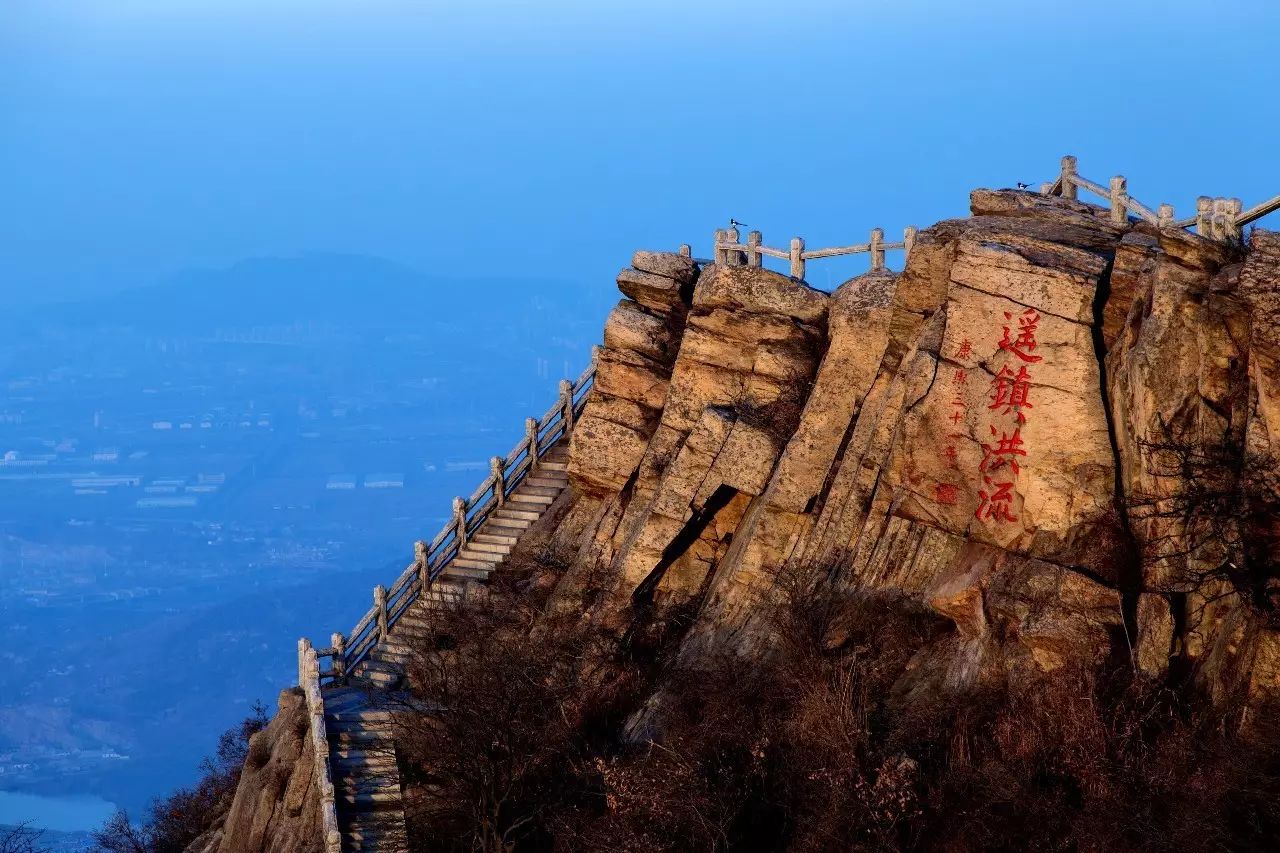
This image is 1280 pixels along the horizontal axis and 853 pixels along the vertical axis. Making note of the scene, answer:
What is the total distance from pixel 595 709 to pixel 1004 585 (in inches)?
290

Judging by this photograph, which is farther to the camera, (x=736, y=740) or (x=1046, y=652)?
(x=736, y=740)

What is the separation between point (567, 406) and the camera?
36875 millimetres

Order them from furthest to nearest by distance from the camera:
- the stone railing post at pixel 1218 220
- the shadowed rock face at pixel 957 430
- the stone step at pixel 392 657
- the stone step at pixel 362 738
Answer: the stone step at pixel 392 657 < the stone step at pixel 362 738 < the stone railing post at pixel 1218 220 < the shadowed rock face at pixel 957 430

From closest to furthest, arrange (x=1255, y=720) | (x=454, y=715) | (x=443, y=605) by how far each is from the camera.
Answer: (x=1255, y=720) < (x=454, y=715) < (x=443, y=605)

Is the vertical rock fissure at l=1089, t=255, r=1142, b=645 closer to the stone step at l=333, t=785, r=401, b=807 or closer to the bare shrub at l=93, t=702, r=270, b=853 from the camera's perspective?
the stone step at l=333, t=785, r=401, b=807

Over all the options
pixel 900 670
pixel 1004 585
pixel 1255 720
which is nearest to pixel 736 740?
pixel 900 670

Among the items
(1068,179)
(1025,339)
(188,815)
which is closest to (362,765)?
(188,815)

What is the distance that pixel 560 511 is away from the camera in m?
34.9

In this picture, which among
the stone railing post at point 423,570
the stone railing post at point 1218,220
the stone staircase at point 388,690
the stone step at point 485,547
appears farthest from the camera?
the stone step at point 485,547

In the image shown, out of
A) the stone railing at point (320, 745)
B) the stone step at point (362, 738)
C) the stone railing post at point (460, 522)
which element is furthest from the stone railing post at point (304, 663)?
the stone railing post at point (460, 522)

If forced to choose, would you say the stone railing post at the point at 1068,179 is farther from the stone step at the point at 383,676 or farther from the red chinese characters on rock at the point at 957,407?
the stone step at the point at 383,676

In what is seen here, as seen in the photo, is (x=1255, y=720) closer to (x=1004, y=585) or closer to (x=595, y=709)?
(x=1004, y=585)

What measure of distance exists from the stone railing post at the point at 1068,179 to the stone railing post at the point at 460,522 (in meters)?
12.4

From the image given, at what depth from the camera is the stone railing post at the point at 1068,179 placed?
32.2 m
